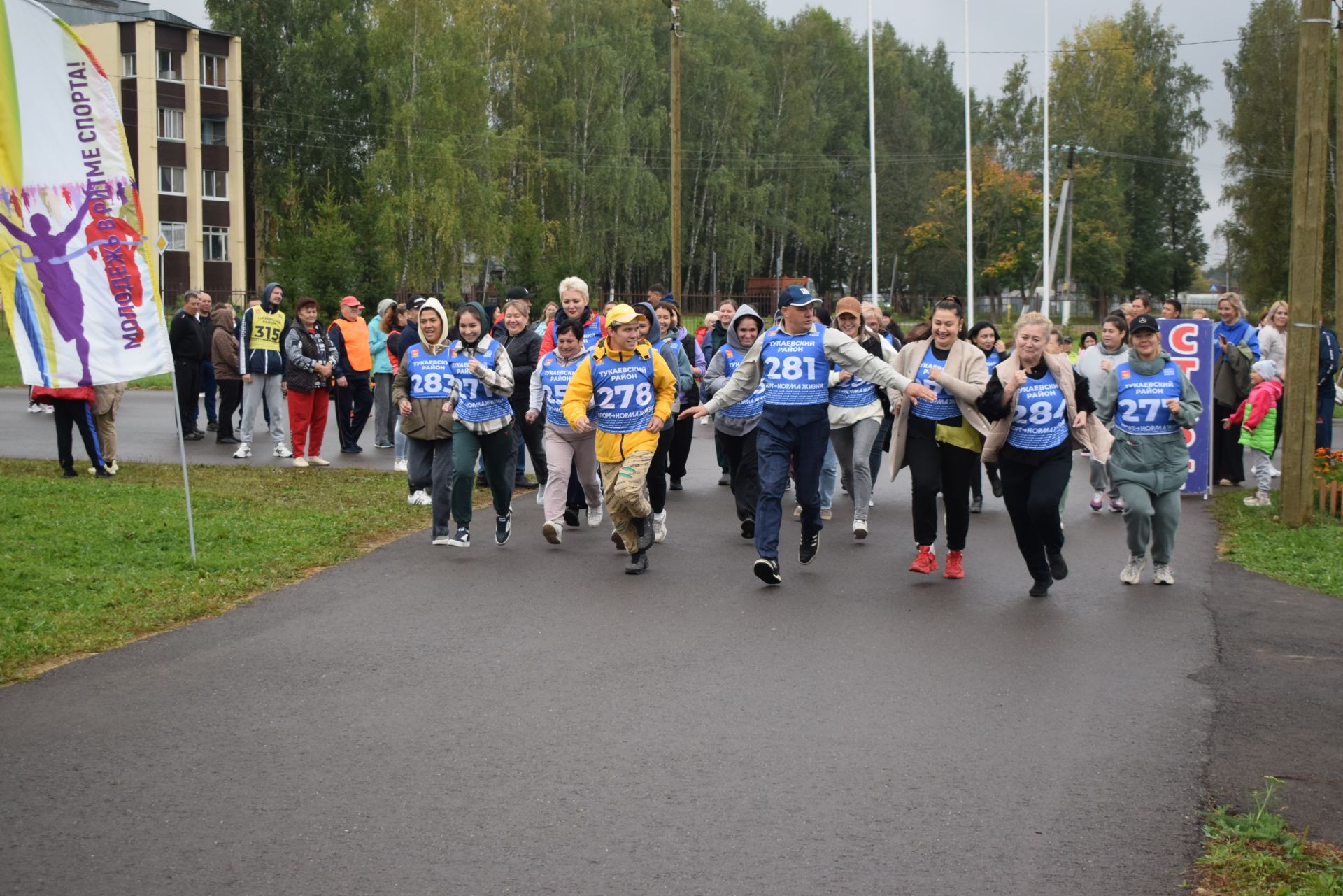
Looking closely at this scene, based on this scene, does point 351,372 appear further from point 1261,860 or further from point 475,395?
point 1261,860

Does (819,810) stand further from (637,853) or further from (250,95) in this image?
(250,95)

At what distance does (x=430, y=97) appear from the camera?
55781 millimetres

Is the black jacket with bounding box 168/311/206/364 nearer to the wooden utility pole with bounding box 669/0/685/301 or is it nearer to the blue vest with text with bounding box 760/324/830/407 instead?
the blue vest with text with bounding box 760/324/830/407

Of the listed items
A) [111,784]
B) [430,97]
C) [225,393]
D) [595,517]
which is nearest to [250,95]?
[430,97]

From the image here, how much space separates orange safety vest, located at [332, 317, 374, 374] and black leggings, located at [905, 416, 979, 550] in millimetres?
9495

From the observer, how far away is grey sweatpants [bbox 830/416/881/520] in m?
12.2

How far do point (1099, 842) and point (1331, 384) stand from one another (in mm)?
12172

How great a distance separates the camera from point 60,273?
31.6 feet

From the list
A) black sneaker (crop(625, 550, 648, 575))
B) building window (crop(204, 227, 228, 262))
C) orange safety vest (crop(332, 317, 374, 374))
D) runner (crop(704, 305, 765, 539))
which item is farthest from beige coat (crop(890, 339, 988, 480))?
building window (crop(204, 227, 228, 262))

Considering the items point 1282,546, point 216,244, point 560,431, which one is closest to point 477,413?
point 560,431

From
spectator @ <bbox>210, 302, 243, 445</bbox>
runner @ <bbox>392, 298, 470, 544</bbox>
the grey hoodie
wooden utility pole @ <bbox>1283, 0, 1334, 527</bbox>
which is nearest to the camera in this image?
runner @ <bbox>392, 298, 470, 544</bbox>

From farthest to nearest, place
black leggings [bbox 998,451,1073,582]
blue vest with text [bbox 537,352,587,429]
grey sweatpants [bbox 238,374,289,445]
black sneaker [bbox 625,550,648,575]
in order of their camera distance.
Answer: grey sweatpants [bbox 238,374,289,445]
blue vest with text [bbox 537,352,587,429]
black sneaker [bbox 625,550,648,575]
black leggings [bbox 998,451,1073,582]

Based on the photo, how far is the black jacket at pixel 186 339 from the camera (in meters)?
18.7

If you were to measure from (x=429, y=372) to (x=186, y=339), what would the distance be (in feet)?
28.4
